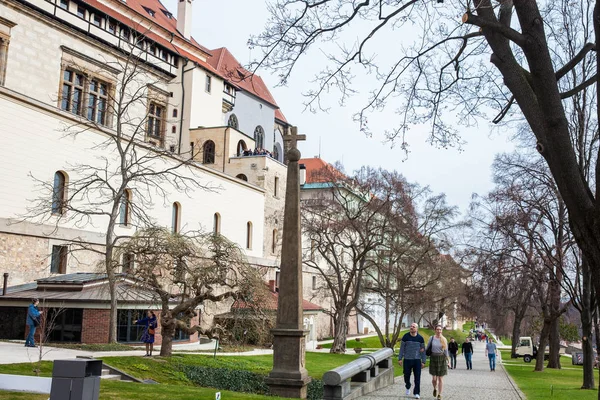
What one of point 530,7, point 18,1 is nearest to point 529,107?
point 530,7

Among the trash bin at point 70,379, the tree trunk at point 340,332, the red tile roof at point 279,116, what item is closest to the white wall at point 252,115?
the red tile roof at point 279,116

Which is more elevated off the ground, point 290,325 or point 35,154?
point 35,154

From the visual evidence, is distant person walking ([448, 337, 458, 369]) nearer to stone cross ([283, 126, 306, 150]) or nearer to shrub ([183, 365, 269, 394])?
shrub ([183, 365, 269, 394])

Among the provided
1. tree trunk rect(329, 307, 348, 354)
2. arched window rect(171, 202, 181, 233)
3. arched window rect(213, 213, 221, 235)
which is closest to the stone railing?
tree trunk rect(329, 307, 348, 354)

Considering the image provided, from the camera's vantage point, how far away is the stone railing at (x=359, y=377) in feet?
40.4

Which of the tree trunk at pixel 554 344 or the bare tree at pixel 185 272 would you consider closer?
the bare tree at pixel 185 272

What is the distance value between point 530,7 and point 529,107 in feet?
4.24

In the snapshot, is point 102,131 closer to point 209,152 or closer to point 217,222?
point 217,222

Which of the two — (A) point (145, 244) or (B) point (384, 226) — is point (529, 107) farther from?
(B) point (384, 226)

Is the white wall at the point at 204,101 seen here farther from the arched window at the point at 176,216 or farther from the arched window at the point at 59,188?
the arched window at the point at 59,188

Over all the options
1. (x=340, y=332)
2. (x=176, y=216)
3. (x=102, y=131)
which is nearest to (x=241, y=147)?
(x=176, y=216)

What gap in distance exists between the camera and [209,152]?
55688 mm

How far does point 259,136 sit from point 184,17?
1714cm

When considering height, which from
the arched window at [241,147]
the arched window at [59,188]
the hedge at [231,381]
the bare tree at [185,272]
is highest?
the arched window at [241,147]
